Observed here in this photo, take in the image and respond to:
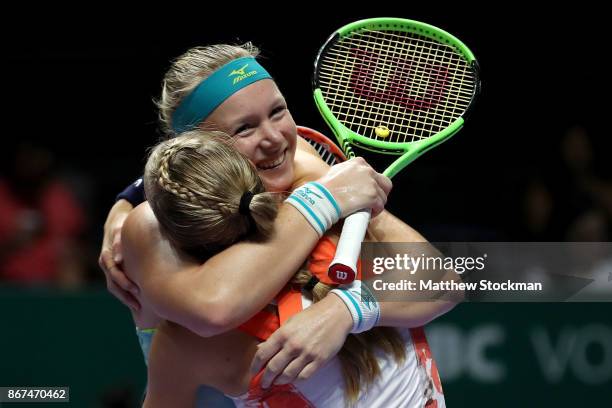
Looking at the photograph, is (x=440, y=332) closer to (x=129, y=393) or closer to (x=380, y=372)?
(x=129, y=393)

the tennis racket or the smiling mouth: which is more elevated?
the tennis racket

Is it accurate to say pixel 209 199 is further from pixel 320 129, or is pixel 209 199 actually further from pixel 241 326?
pixel 320 129

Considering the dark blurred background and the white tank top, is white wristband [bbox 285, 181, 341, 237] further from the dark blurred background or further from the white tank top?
the dark blurred background

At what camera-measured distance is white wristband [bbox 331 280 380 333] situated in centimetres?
201

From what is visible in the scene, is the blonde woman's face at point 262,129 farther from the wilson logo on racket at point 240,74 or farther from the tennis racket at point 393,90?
the tennis racket at point 393,90

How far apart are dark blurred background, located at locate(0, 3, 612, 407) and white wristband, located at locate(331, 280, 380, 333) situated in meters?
2.19

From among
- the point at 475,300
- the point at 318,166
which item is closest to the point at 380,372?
the point at 318,166

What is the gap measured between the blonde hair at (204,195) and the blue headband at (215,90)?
0.32m

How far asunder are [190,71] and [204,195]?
58cm

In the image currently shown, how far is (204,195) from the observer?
1.93 meters

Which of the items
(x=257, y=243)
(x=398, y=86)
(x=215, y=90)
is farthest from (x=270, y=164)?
(x=398, y=86)

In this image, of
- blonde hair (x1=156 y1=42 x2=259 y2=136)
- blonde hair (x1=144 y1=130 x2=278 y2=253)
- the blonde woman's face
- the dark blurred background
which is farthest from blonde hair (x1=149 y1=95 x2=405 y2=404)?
the dark blurred background

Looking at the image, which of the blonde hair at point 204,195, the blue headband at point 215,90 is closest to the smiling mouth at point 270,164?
the blue headband at point 215,90

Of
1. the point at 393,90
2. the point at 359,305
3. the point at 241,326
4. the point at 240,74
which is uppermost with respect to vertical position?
the point at 393,90
